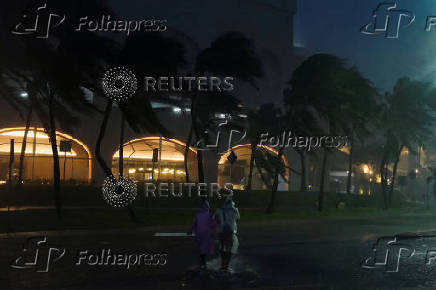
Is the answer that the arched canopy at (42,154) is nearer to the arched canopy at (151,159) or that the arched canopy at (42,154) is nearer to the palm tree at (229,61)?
the arched canopy at (151,159)

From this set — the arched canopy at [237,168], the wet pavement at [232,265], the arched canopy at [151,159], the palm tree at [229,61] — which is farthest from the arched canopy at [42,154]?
the wet pavement at [232,265]

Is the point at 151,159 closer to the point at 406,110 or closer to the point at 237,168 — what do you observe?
the point at 237,168

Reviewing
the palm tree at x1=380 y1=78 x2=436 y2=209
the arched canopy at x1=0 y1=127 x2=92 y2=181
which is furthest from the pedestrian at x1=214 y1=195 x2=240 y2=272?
the palm tree at x1=380 y1=78 x2=436 y2=209

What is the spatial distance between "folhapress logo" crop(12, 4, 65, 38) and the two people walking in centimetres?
1177

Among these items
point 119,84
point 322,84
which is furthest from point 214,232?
point 322,84

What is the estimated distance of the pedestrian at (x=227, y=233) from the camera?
38.1 feet

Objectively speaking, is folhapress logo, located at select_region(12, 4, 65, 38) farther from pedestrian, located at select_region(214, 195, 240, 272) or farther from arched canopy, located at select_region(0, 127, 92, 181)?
arched canopy, located at select_region(0, 127, 92, 181)

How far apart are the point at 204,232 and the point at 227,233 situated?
0.52 m

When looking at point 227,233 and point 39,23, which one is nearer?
point 227,233

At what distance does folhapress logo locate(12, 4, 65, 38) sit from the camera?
1961cm

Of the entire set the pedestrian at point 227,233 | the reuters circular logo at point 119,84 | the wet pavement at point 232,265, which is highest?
the reuters circular logo at point 119,84

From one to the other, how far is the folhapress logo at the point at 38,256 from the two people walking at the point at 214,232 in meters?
3.29

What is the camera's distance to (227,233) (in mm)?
11758

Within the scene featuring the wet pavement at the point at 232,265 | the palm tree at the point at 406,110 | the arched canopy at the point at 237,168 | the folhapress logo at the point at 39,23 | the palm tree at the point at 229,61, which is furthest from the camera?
the arched canopy at the point at 237,168
